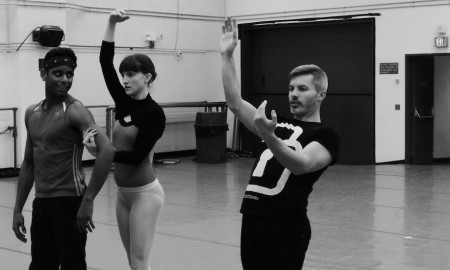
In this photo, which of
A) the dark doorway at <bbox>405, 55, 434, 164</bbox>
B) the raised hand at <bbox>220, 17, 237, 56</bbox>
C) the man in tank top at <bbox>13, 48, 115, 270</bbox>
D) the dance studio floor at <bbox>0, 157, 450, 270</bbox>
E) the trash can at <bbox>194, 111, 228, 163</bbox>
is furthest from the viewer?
the trash can at <bbox>194, 111, 228, 163</bbox>

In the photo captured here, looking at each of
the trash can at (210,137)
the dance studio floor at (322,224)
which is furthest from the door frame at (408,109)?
the trash can at (210,137)

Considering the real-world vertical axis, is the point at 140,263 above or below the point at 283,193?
below

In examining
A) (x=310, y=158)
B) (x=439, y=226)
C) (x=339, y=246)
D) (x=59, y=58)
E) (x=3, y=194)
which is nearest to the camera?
(x=310, y=158)

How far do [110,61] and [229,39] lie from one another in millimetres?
1580

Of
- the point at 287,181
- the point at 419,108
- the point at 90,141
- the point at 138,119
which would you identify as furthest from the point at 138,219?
the point at 419,108

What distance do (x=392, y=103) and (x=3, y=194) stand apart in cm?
872

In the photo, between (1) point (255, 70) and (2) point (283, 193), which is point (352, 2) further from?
(2) point (283, 193)

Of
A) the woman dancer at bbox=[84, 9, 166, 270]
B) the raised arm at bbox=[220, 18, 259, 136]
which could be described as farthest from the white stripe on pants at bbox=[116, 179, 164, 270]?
the raised arm at bbox=[220, 18, 259, 136]

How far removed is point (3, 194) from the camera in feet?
42.4

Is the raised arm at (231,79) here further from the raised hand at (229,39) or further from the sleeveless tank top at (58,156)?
the sleeveless tank top at (58,156)

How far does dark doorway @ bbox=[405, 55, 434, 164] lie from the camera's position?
16.5m

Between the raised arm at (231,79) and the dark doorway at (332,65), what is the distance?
12.9 metres

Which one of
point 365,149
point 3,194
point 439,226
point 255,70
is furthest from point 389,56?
point 3,194

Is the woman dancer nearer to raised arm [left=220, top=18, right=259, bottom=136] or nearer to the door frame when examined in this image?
raised arm [left=220, top=18, right=259, bottom=136]
